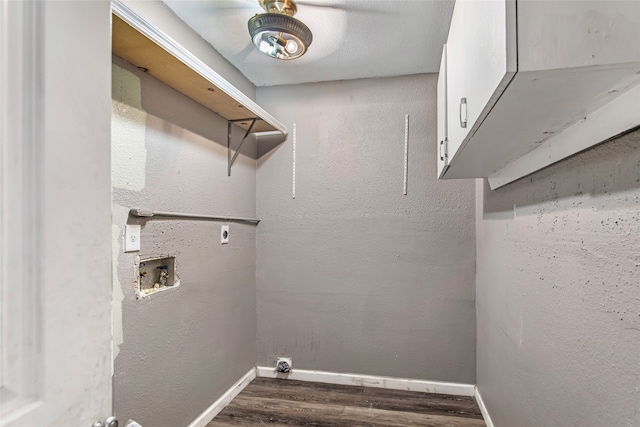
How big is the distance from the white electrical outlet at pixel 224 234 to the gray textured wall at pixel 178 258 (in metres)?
0.04

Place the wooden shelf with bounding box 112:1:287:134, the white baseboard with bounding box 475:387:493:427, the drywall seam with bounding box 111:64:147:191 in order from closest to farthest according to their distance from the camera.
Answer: the wooden shelf with bounding box 112:1:287:134, the drywall seam with bounding box 111:64:147:191, the white baseboard with bounding box 475:387:493:427

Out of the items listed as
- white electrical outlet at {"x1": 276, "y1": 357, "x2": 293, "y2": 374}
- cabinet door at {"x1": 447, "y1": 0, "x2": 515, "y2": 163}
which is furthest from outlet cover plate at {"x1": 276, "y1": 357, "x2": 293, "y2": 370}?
cabinet door at {"x1": 447, "y1": 0, "x2": 515, "y2": 163}

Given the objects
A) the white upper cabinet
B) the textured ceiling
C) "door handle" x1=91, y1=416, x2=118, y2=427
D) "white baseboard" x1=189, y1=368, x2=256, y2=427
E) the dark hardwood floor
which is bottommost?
the dark hardwood floor

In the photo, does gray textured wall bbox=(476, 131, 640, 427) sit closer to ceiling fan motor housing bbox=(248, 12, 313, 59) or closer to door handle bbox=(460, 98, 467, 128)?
door handle bbox=(460, 98, 467, 128)

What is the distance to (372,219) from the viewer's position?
2.64 meters

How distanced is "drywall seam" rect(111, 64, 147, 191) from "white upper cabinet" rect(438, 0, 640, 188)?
1374mm

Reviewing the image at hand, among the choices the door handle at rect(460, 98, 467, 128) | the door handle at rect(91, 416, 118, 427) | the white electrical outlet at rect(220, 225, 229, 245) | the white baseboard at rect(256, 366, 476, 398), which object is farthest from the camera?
the white baseboard at rect(256, 366, 476, 398)

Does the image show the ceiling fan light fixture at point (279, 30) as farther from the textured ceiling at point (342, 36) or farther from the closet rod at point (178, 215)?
the closet rod at point (178, 215)

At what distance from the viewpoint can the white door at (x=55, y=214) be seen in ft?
1.74

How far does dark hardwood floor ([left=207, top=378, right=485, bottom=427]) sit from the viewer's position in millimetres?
2122

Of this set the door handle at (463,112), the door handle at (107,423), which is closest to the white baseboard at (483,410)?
the door handle at (463,112)

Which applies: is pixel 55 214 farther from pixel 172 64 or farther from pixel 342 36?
pixel 342 36

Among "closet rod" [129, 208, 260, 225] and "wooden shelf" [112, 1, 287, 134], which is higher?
"wooden shelf" [112, 1, 287, 134]

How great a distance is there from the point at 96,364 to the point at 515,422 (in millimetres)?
1695
